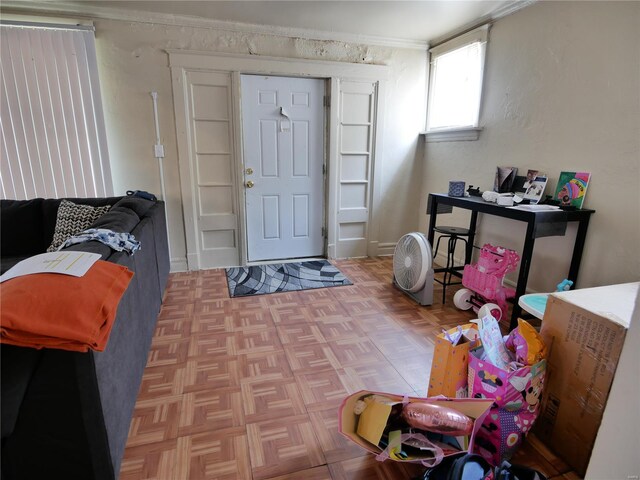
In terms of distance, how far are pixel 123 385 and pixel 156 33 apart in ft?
9.66

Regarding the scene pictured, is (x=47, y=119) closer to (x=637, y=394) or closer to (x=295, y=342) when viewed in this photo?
(x=295, y=342)

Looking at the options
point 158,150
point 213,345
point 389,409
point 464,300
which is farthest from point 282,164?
point 389,409

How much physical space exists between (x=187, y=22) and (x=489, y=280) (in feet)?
10.6

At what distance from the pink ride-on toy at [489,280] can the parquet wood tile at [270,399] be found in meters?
1.39

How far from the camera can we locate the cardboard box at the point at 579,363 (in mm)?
1279

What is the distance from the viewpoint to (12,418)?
990 mm

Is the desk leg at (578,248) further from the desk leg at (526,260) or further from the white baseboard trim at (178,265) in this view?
the white baseboard trim at (178,265)

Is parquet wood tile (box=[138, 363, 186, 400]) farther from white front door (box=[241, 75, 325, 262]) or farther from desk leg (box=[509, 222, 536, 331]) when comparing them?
desk leg (box=[509, 222, 536, 331])

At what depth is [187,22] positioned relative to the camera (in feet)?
10.1

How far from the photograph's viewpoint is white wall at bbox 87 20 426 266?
304 cm

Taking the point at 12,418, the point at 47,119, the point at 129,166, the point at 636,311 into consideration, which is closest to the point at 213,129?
the point at 129,166

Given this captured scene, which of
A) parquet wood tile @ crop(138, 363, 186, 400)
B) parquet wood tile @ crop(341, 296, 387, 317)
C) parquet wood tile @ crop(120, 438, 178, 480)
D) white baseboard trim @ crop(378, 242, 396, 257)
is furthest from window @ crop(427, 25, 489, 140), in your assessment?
parquet wood tile @ crop(120, 438, 178, 480)

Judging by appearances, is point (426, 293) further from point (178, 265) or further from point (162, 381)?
point (178, 265)

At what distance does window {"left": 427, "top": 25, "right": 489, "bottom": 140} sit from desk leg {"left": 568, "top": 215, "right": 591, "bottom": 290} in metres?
1.28
